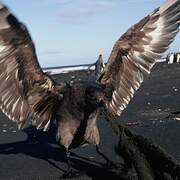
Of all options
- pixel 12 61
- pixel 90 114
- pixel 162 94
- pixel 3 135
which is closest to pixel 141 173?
pixel 90 114

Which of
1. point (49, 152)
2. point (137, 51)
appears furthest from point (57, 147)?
point (137, 51)

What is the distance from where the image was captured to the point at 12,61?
26.8ft

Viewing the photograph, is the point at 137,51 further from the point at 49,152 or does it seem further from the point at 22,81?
the point at 49,152

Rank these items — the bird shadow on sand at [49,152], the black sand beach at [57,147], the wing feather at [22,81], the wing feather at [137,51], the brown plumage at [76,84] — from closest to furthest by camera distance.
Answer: the wing feather at [22,81], the brown plumage at [76,84], the bird shadow on sand at [49,152], the black sand beach at [57,147], the wing feather at [137,51]

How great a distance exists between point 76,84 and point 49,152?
1795mm

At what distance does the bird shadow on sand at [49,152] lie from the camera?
831 centimetres

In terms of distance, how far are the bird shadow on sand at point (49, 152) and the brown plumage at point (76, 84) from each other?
0.38 metres

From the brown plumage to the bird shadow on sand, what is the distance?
15.0 inches

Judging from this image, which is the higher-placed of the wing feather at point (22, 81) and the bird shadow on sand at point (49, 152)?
the wing feather at point (22, 81)

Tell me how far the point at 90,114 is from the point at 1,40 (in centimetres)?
142

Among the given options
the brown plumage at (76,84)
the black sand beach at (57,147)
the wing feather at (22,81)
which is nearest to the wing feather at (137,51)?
the brown plumage at (76,84)

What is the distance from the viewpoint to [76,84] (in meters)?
8.36

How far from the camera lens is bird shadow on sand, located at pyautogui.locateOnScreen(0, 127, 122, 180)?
8.31m

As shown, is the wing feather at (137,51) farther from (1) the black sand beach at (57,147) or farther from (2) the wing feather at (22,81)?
(1) the black sand beach at (57,147)
